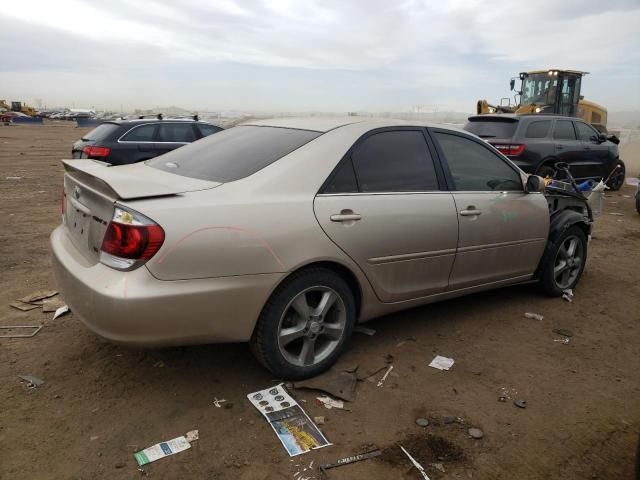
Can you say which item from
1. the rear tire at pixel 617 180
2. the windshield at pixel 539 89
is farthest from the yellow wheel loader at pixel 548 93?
the rear tire at pixel 617 180

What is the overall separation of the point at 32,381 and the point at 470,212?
3.17 meters

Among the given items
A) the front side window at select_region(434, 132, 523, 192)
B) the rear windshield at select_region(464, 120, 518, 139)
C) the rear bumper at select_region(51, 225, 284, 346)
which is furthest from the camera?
the rear windshield at select_region(464, 120, 518, 139)

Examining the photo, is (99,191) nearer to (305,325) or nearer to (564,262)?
(305,325)

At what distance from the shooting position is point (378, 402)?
10.0ft

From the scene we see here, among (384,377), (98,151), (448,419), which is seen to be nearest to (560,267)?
(384,377)

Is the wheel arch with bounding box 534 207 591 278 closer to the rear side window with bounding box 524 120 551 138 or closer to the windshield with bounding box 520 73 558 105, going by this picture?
the rear side window with bounding box 524 120 551 138

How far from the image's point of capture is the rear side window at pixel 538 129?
10.2 m

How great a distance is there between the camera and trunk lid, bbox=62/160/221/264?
2.76 meters

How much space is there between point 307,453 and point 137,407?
104 cm

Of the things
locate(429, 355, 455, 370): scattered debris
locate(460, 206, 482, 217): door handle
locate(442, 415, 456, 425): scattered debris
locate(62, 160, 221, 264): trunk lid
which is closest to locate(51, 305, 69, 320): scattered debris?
locate(62, 160, 221, 264): trunk lid

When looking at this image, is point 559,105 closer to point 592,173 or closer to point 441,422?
point 592,173

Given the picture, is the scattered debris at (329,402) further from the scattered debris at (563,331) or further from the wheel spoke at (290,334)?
the scattered debris at (563,331)

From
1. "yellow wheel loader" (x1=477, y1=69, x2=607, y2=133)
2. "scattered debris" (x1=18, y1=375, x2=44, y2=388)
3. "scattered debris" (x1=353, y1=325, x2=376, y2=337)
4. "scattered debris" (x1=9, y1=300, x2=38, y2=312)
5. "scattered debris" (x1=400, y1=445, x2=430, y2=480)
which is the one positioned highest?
"yellow wheel loader" (x1=477, y1=69, x2=607, y2=133)

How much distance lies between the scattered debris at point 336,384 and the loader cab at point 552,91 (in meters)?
14.9
